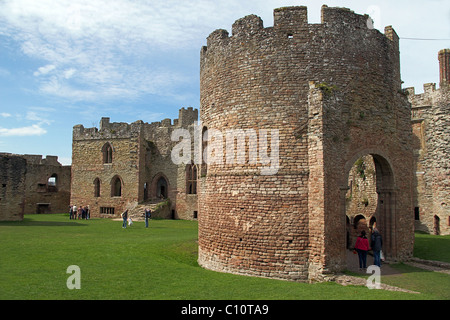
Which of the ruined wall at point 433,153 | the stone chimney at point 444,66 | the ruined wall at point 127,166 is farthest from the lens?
the ruined wall at point 127,166

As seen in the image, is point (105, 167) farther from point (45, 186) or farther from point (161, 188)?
point (45, 186)

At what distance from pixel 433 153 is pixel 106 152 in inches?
1131

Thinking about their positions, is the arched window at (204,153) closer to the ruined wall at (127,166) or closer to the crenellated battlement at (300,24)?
the crenellated battlement at (300,24)

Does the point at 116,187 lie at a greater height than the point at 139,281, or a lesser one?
greater

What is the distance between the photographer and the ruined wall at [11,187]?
23109 millimetres

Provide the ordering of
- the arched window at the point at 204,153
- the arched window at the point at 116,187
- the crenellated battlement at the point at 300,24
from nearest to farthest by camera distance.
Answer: the crenellated battlement at the point at 300,24 → the arched window at the point at 204,153 → the arched window at the point at 116,187

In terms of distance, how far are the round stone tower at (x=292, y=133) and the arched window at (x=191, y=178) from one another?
20.4 metres

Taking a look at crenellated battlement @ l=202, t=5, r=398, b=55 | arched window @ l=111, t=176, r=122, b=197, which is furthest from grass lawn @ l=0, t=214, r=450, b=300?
arched window @ l=111, t=176, r=122, b=197

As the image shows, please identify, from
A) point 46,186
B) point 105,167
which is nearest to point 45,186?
point 46,186

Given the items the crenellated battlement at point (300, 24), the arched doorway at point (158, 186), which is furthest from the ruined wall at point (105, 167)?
the crenellated battlement at point (300, 24)

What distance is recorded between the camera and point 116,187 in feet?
116

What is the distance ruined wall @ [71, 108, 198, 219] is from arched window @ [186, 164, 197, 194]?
0.47m

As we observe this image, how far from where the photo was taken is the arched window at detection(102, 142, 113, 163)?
3505cm

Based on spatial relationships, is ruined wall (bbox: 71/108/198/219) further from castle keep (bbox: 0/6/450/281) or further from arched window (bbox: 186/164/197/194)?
castle keep (bbox: 0/6/450/281)
